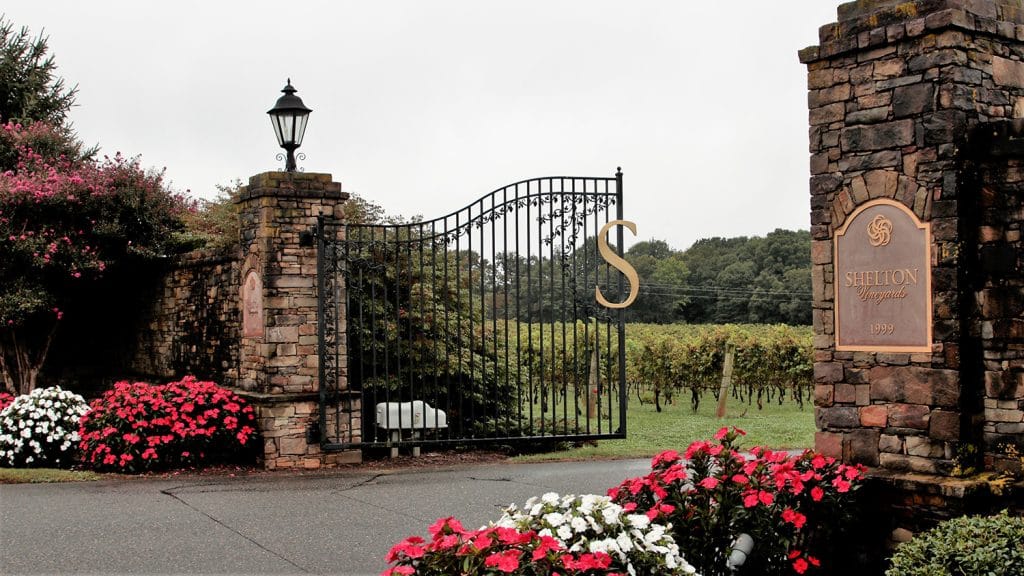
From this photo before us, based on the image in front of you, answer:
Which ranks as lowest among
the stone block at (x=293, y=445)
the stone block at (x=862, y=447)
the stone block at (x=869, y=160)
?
the stone block at (x=293, y=445)

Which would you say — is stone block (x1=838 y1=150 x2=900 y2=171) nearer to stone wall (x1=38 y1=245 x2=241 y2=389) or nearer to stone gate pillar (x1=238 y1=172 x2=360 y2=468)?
stone gate pillar (x1=238 y1=172 x2=360 y2=468)

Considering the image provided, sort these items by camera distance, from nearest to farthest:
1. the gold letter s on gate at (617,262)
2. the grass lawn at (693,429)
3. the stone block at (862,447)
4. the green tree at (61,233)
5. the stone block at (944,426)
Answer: the stone block at (944,426)
the stone block at (862,447)
the gold letter s on gate at (617,262)
the grass lawn at (693,429)
the green tree at (61,233)

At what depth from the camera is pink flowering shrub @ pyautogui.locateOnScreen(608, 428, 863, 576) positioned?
524 centimetres

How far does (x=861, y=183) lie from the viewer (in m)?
6.23

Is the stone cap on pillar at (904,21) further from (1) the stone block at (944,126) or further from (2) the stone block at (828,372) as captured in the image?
(2) the stone block at (828,372)

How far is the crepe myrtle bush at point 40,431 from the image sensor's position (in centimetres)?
1067

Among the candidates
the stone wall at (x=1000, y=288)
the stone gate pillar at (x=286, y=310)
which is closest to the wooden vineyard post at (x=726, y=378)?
the stone gate pillar at (x=286, y=310)

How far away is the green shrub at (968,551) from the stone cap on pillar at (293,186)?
733 cm

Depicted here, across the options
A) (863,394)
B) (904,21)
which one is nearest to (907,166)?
(904,21)

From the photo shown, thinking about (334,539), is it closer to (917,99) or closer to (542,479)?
(542,479)

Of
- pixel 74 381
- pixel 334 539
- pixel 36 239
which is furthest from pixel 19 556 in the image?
pixel 74 381

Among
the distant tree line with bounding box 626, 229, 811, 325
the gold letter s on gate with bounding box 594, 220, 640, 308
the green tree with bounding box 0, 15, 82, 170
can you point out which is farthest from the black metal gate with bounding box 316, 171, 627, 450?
the distant tree line with bounding box 626, 229, 811, 325

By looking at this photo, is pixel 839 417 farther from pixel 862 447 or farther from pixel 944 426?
pixel 944 426

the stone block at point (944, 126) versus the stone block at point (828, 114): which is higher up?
the stone block at point (828, 114)
